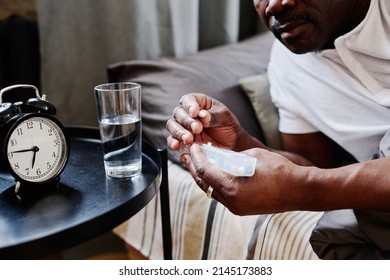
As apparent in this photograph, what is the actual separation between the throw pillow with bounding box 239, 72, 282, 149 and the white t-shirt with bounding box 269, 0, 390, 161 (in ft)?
0.21

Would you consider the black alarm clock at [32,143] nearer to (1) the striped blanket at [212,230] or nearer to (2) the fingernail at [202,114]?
(2) the fingernail at [202,114]

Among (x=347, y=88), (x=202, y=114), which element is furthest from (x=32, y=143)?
(x=347, y=88)

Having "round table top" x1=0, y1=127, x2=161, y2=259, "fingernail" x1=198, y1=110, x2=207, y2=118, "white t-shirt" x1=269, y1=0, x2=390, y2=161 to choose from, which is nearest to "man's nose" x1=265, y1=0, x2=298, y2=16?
"white t-shirt" x1=269, y1=0, x2=390, y2=161

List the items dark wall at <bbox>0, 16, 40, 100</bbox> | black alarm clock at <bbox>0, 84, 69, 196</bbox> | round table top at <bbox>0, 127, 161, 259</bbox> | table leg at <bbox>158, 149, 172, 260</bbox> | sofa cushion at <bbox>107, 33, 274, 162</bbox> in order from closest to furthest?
round table top at <bbox>0, 127, 161, 259</bbox> < black alarm clock at <bbox>0, 84, 69, 196</bbox> < table leg at <bbox>158, 149, 172, 260</bbox> < sofa cushion at <bbox>107, 33, 274, 162</bbox> < dark wall at <bbox>0, 16, 40, 100</bbox>

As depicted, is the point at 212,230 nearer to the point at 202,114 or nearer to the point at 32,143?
the point at 202,114

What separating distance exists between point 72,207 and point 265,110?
2.10 feet

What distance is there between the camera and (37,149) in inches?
31.6

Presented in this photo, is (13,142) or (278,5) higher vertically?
(278,5)

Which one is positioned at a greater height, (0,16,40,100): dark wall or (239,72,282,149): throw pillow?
(0,16,40,100): dark wall

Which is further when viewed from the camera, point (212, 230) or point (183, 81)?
point (183, 81)

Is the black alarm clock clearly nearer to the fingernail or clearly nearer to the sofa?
the fingernail

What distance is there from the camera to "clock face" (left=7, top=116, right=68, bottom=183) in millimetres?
782

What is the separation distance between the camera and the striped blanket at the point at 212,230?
3.07 ft

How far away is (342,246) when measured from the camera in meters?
0.83
